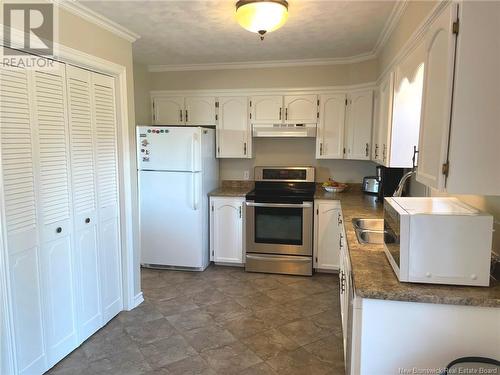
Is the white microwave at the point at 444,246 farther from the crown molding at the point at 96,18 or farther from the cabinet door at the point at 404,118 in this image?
the crown molding at the point at 96,18

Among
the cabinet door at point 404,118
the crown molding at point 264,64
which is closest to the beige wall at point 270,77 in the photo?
the crown molding at point 264,64

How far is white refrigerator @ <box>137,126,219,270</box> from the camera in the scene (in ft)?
12.7

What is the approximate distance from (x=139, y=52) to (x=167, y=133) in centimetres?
89

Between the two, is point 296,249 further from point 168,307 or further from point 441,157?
point 441,157

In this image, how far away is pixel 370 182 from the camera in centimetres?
404

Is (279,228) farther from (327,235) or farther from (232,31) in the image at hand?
(232,31)

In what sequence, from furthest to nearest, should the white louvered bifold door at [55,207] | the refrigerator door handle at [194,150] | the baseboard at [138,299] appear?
the refrigerator door handle at [194,150]
the baseboard at [138,299]
the white louvered bifold door at [55,207]

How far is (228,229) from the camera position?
4172 millimetres

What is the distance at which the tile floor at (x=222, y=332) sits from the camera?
240cm

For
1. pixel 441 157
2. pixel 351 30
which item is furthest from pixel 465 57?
pixel 351 30

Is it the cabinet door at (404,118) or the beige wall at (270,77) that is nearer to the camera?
the cabinet door at (404,118)

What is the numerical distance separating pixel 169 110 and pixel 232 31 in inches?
68.1

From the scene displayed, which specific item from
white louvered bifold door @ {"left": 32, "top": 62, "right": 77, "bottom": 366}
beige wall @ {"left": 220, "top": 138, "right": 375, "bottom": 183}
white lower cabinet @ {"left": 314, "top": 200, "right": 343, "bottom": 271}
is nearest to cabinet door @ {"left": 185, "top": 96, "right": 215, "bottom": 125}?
beige wall @ {"left": 220, "top": 138, "right": 375, "bottom": 183}

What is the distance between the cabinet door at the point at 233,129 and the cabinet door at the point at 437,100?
275 centimetres
